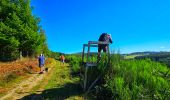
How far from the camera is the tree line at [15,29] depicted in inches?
1711

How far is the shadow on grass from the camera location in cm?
1653

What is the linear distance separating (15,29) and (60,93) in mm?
28942

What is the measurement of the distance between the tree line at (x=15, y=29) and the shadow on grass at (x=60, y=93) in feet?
82.5

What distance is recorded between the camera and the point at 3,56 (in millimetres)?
44219

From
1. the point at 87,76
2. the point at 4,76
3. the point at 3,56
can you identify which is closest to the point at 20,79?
the point at 4,76

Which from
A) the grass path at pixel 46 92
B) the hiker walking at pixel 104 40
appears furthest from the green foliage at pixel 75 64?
the hiker walking at pixel 104 40

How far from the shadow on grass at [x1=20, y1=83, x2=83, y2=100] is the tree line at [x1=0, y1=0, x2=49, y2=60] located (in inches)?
990

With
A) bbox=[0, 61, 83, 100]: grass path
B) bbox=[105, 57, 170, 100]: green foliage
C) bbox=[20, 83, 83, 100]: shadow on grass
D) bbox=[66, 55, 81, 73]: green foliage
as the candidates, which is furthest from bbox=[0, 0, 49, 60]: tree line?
bbox=[105, 57, 170, 100]: green foliage

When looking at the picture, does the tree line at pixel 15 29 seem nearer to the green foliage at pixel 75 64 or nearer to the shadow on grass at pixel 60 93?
the green foliage at pixel 75 64

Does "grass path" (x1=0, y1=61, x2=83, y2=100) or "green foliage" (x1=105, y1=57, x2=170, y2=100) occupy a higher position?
"green foliage" (x1=105, y1=57, x2=170, y2=100)

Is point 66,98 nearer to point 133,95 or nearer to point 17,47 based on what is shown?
point 133,95

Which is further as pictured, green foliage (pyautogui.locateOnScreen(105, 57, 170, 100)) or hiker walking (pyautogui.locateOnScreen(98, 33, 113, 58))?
hiker walking (pyautogui.locateOnScreen(98, 33, 113, 58))

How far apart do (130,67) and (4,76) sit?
12.3 meters

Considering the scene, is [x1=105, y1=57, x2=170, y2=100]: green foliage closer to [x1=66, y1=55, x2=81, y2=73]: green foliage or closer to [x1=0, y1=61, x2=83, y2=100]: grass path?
[x1=0, y1=61, x2=83, y2=100]: grass path
